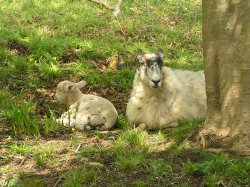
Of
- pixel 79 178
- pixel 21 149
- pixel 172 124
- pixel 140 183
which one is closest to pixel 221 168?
pixel 140 183

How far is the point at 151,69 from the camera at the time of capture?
6746 mm

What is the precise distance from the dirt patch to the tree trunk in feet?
17.5

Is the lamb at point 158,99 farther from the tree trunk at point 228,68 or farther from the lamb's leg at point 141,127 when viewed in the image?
the tree trunk at point 228,68

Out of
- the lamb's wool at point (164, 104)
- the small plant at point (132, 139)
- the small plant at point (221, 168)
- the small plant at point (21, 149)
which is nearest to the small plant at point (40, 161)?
the small plant at point (21, 149)

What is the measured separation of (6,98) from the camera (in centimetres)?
762

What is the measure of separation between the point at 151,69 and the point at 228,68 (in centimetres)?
192

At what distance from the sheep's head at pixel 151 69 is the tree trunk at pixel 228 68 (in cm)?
156

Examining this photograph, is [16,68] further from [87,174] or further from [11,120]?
[87,174]

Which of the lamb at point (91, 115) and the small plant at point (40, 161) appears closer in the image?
the small plant at point (40, 161)

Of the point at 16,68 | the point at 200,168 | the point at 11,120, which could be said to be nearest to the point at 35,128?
the point at 11,120

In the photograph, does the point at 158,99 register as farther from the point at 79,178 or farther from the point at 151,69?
the point at 79,178

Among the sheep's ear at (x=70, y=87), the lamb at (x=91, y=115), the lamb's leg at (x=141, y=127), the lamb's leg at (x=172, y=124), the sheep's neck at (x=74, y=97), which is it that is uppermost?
the sheep's ear at (x=70, y=87)

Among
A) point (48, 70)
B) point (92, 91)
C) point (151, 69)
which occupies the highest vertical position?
point (151, 69)

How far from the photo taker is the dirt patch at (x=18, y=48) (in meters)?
9.60
